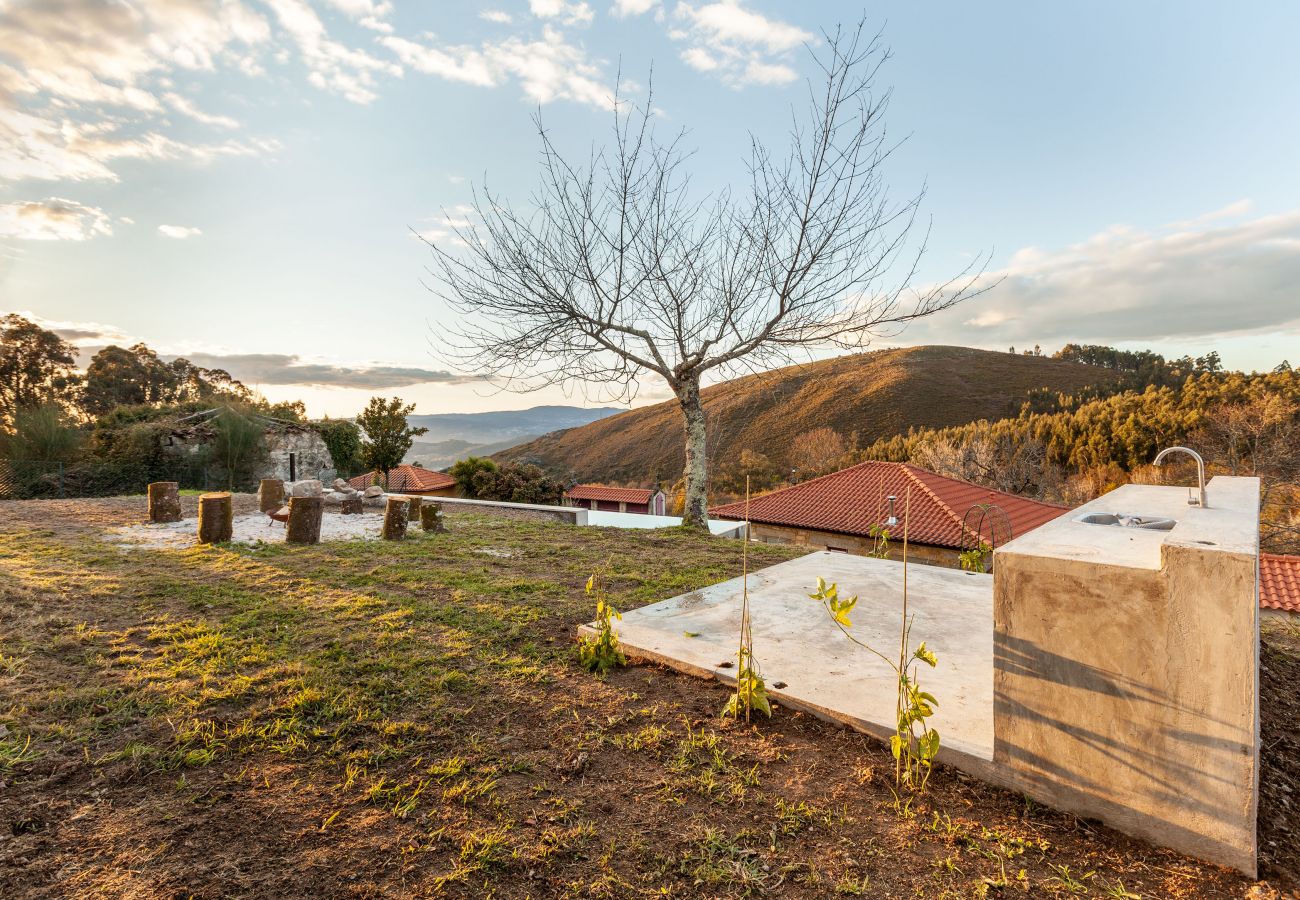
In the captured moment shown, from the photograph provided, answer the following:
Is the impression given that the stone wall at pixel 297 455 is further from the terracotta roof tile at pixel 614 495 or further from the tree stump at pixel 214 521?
the terracotta roof tile at pixel 614 495

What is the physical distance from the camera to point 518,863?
5.32ft

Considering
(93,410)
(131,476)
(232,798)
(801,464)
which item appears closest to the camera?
(232,798)

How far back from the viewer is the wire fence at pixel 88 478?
541 inches

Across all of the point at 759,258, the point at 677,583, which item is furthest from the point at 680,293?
the point at 677,583

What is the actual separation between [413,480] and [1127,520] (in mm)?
25579

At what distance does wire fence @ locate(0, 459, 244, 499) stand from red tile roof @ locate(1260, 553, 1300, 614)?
80.3 ft

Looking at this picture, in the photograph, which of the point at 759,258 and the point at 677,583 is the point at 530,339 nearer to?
the point at 759,258

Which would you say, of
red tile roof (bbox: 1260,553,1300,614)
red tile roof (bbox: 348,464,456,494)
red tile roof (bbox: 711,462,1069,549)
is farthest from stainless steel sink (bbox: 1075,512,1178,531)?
red tile roof (bbox: 348,464,456,494)

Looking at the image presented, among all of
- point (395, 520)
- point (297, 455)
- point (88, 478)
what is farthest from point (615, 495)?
point (395, 520)

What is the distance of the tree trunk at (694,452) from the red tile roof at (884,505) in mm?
7223

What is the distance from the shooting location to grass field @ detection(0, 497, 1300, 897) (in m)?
1.55

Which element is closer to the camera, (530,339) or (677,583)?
(677,583)

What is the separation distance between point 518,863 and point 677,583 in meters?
3.47

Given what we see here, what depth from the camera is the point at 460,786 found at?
1972mm
